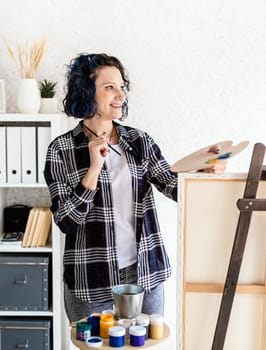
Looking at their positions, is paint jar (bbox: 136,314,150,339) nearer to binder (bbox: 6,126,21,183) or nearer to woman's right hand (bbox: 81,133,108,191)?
woman's right hand (bbox: 81,133,108,191)

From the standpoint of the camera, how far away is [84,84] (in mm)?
2254

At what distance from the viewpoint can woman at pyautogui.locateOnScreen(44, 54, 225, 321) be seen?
7.24ft

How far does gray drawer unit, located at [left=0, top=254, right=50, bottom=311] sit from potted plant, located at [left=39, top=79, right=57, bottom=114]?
27.6 inches

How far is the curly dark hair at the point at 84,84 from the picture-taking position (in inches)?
87.8

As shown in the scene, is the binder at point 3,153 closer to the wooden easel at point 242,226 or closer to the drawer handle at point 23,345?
the drawer handle at point 23,345

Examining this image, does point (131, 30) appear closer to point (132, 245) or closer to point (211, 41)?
point (211, 41)

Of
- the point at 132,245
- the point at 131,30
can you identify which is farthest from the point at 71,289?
the point at 131,30

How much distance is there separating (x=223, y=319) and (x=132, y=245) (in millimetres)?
604

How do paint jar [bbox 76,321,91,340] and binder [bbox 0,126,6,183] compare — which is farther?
binder [bbox 0,126,6,183]

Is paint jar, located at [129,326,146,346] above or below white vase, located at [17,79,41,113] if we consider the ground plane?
below

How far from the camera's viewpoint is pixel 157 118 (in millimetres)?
3045

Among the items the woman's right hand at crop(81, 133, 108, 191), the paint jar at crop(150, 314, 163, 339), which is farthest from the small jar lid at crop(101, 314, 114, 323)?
the woman's right hand at crop(81, 133, 108, 191)

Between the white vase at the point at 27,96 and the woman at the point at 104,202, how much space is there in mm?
592

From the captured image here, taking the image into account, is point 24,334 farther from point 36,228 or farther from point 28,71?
point 28,71
